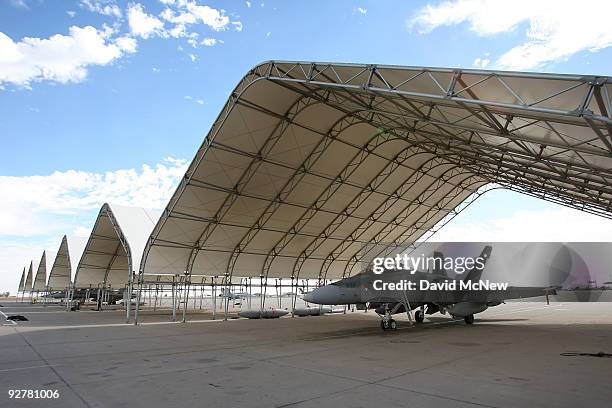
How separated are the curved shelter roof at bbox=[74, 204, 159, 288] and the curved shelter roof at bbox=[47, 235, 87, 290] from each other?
315 cm

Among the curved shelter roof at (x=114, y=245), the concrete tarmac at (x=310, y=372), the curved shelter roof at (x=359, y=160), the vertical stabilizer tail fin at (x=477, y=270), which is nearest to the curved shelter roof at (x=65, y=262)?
the curved shelter roof at (x=114, y=245)

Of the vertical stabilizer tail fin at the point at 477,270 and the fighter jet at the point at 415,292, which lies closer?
the fighter jet at the point at 415,292

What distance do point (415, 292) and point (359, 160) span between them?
28.9 ft

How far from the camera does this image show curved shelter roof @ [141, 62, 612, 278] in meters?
11.0

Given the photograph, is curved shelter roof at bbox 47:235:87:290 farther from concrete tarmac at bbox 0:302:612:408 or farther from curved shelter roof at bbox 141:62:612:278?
concrete tarmac at bbox 0:302:612:408

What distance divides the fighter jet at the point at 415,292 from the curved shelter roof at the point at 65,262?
34.2 metres

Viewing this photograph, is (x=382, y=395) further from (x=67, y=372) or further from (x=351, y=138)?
(x=351, y=138)

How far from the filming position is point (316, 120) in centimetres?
2048

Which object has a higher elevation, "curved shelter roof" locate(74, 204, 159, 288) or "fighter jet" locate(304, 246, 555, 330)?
"curved shelter roof" locate(74, 204, 159, 288)

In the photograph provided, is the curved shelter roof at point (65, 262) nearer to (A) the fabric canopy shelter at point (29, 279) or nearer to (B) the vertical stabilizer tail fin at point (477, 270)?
(A) the fabric canopy shelter at point (29, 279)

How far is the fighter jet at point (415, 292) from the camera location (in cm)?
2003

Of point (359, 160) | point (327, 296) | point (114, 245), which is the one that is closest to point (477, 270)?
point (359, 160)

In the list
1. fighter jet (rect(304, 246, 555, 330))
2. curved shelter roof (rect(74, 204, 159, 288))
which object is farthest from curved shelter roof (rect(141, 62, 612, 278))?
fighter jet (rect(304, 246, 555, 330))

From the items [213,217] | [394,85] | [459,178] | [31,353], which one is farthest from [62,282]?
[394,85]
